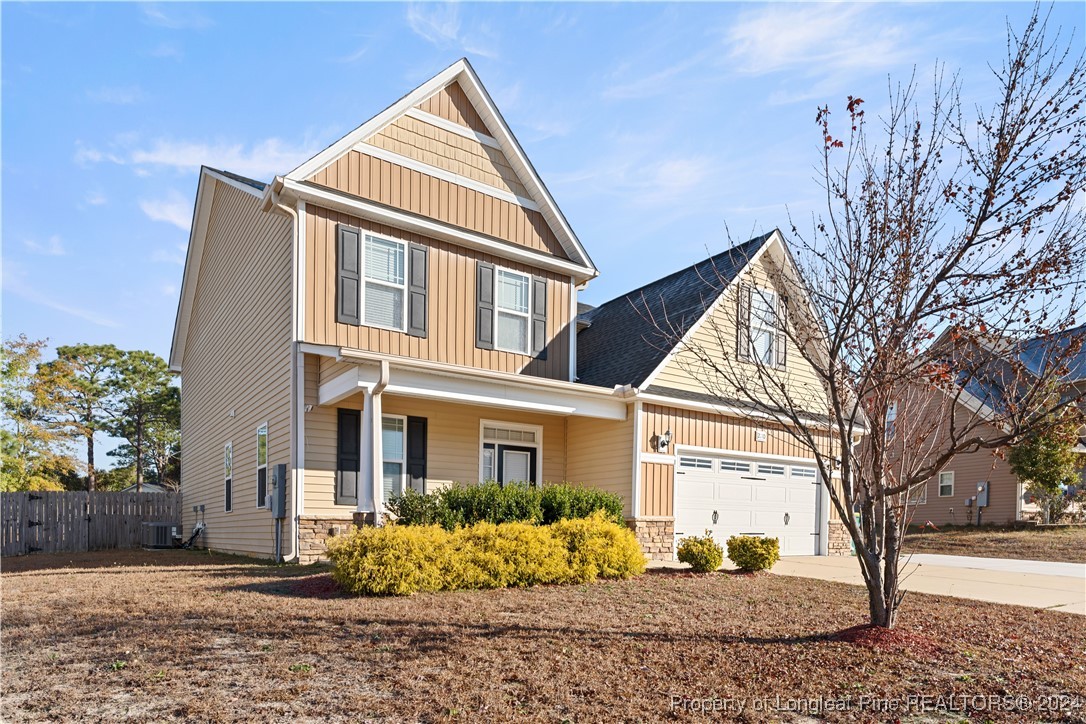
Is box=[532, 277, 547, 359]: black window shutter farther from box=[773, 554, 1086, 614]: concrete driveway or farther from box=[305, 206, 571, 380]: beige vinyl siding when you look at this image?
box=[773, 554, 1086, 614]: concrete driveway

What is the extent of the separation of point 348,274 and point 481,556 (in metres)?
5.77

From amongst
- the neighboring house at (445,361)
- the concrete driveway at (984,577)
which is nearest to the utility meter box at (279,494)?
the neighboring house at (445,361)

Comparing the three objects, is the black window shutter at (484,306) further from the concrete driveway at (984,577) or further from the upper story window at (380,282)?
the concrete driveway at (984,577)

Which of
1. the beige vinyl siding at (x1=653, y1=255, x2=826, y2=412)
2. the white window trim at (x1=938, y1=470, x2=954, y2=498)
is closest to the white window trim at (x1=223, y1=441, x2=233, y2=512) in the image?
the beige vinyl siding at (x1=653, y1=255, x2=826, y2=412)

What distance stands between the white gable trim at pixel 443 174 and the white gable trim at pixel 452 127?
0.79 metres

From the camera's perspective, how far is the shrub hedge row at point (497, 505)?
9.97m

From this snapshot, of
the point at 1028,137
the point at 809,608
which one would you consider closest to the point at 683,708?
the point at 809,608

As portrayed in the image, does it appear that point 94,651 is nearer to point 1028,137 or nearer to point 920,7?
point 1028,137

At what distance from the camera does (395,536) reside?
8.54 meters

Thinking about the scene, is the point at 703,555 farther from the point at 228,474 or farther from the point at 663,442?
the point at 228,474

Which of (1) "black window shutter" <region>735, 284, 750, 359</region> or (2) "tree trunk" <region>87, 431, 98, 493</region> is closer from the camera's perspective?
(1) "black window shutter" <region>735, 284, 750, 359</region>

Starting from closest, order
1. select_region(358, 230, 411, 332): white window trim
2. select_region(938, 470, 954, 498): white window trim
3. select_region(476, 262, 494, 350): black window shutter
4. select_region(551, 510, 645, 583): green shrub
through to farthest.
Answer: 1. select_region(551, 510, 645, 583): green shrub
2. select_region(358, 230, 411, 332): white window trim
3. select_region(476, 262, 494, 350): black window shutter
4. select_region(938, 470, 954, 498): white window trim

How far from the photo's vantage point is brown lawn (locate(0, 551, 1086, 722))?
4660 mm

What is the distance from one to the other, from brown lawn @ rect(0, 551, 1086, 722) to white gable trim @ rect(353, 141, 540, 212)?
7.52 meters
